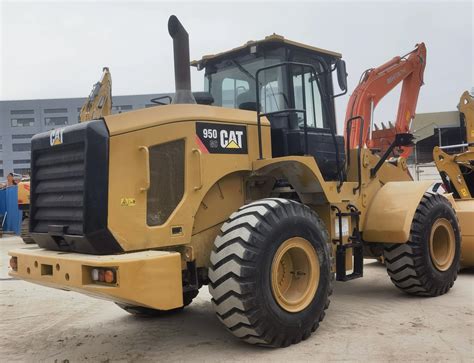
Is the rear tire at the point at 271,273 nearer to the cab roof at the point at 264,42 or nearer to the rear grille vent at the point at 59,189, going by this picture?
the rear grille vent at the point at 59,189

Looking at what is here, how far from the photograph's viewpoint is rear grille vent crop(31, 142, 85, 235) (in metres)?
4.27

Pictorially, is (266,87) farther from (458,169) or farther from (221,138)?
(458,169)

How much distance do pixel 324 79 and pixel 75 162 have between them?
3172 mm

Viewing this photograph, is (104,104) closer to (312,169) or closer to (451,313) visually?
(312,169)

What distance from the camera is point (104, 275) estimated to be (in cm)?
389

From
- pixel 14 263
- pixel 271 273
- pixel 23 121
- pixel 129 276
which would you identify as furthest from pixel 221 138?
pixel 23 121

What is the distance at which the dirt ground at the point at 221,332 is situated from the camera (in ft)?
14.4

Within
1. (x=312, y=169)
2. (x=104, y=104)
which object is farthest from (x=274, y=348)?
(x=104, y=104)

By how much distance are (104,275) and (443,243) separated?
4.68m

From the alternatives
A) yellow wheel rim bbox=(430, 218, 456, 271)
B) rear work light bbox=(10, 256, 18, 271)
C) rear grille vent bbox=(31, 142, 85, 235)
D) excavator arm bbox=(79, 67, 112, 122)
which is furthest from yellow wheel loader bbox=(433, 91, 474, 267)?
rear work light bbox=(10, 256, 18, 271)

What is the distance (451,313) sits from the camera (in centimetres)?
554

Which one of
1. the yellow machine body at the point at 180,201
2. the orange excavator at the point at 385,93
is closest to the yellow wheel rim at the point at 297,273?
the yellow machine body at the point at 180,201

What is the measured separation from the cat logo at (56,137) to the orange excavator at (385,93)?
4.05 m

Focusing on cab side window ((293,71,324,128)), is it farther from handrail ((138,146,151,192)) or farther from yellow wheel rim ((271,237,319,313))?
handrail ((138,146,151,192))
